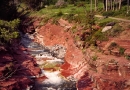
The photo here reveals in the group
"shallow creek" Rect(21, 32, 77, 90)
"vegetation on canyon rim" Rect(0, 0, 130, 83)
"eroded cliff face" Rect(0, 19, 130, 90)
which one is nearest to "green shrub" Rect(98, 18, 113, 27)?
"vegetation on canyon rim" Rect(0, 0, 130, 83)

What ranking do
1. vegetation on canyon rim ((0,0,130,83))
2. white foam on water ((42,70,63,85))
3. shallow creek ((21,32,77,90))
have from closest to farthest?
1. shallow creek ((21,32,77,90))
2. white foam on water ((42,70,63,85))
3. vegetation on canyon rim ((0,0,130,83))

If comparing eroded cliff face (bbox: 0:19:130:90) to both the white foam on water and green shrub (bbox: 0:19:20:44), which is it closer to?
the white foam on water

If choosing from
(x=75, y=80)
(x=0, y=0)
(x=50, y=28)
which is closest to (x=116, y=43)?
(x=75, y=80)

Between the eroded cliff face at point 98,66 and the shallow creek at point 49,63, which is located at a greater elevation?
the eroded cliff face at point 98,66

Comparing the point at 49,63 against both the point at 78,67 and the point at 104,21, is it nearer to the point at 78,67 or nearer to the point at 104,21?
the point at 78,67

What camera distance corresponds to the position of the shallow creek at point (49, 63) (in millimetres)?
36281

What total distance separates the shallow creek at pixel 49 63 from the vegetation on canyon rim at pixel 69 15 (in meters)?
4.54

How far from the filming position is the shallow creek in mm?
36281

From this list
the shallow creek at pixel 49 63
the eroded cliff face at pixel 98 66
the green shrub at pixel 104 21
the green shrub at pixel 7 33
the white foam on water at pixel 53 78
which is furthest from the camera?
the green shrub at pixel 104 21

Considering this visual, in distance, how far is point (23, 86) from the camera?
3462 cm

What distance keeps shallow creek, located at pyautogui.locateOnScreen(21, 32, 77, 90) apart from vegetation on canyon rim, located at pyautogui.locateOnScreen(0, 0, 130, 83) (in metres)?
4.54

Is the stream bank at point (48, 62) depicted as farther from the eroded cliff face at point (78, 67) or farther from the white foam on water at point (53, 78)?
the eroded cliff face at point (78, 67)

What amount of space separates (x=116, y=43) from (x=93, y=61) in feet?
20.8

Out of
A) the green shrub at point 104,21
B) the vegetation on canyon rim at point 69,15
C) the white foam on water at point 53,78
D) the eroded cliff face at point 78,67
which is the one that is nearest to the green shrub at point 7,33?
the vegetation on canyon rim at point 69,15
